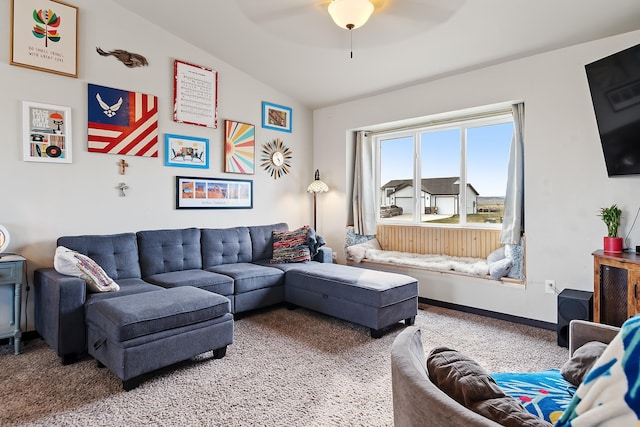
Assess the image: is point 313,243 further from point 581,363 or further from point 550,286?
point 581,363

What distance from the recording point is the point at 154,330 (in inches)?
91.7

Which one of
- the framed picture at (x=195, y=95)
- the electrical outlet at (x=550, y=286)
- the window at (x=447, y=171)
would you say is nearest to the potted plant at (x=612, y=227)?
the electrical outlet at (x=550, y=286)

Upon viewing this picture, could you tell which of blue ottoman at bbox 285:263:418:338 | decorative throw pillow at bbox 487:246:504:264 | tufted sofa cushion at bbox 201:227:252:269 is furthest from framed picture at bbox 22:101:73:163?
decorative throw pillow at bbox 487:246:504:264

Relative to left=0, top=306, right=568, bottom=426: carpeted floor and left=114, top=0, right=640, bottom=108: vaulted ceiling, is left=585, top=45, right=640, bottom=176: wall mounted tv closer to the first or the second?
left=114, top=0, right=640, bottom=108: vaulted ceiling

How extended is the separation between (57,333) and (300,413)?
1.80 m

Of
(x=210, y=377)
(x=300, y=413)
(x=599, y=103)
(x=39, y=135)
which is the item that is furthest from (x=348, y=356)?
(x=39, y=135)

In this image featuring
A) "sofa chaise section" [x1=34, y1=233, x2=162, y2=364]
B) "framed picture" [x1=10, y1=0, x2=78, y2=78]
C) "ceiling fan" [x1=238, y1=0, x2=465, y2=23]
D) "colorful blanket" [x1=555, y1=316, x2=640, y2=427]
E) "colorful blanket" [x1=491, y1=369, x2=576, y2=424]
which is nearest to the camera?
"colorful blanket" [x1=555, y1=316, x2=640, y2=427]

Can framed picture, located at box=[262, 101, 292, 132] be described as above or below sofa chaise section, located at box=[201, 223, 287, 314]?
above

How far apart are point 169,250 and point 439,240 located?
3.12m

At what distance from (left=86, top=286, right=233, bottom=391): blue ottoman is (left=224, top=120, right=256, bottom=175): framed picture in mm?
2112

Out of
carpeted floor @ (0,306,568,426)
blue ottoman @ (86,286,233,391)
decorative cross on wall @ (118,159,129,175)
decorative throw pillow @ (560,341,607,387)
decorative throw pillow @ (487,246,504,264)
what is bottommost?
carpeted floor @ (0,306,568,426)

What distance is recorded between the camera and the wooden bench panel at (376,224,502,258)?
4.19 metres

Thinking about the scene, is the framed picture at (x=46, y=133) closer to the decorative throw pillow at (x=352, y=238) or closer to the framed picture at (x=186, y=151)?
the framed picture at (x=186, y=151)

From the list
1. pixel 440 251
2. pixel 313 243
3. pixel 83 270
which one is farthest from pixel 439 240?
pixel 83 270
